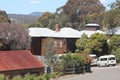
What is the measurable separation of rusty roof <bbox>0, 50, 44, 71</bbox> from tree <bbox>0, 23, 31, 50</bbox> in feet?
33.7

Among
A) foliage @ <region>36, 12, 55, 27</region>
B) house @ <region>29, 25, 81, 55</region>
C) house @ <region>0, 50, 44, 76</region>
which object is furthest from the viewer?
foliage @ <region>36, 12, 55, 27</region>

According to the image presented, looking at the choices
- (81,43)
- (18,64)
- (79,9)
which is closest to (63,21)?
(79,9)

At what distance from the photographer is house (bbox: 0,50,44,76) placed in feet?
137

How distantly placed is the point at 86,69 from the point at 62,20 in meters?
64.6

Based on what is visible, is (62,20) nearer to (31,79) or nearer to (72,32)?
(72,32)

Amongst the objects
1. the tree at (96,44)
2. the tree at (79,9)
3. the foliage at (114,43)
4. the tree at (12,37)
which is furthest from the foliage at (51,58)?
the tree at (79,9)

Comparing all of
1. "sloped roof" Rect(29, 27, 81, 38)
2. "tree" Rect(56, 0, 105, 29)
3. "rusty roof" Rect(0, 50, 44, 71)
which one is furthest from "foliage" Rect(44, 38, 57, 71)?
"tree" Rect(56, 0, 105, 29)

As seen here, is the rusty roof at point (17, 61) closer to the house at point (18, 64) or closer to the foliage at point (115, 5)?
the house at point (18, 64)

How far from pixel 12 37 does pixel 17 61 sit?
13.4 meters

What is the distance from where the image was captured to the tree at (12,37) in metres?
56.8

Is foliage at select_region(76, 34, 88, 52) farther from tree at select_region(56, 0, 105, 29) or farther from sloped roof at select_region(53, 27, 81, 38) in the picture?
tree at select_region(56, 0, 105, 29)

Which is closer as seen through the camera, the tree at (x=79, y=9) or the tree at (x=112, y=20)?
the tree at (x=112, y=20)

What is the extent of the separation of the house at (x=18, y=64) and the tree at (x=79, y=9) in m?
72.1

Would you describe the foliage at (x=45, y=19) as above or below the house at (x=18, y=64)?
above
